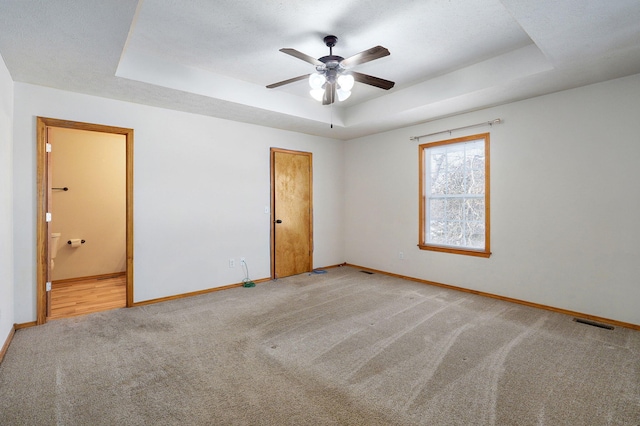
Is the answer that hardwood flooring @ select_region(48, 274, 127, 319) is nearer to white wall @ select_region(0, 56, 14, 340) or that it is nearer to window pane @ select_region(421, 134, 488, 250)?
white wall @ select_region(0, 56, 14, 340)

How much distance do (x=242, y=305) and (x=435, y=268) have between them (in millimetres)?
2900

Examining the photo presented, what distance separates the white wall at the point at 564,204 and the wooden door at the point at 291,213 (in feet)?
6.90

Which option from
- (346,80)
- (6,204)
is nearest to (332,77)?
(346,80)

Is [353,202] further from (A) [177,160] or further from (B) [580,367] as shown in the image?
(B) [580,367]

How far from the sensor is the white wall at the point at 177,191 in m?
3.32

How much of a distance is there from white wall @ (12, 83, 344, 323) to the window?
2349 millimetres

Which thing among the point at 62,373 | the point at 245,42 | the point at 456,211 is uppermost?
the point at 245,42

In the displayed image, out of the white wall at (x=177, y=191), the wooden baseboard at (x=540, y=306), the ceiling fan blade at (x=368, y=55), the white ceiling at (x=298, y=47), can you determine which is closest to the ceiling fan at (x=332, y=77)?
the ceiling fan blade at (x=368, y=55)

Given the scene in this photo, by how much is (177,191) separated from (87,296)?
1.94 metres

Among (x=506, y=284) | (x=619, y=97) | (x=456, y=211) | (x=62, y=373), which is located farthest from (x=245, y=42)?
(x=506, y=284)

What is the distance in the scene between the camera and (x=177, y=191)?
429cm

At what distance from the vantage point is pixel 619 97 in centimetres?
325

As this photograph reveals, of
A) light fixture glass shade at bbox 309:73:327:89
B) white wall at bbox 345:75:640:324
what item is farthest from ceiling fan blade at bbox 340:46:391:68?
white wall at bbox 345:75:640:324

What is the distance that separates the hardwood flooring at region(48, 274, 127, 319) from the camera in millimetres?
3838
